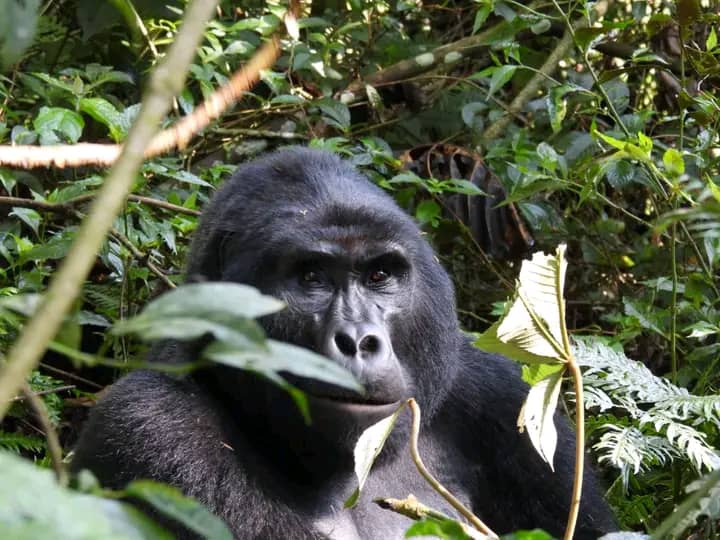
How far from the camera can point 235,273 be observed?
10.0 feet

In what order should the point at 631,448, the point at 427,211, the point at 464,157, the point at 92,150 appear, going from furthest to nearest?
the point at 464,157
the point at 427,211
the point at 631,448
the point at 92,150

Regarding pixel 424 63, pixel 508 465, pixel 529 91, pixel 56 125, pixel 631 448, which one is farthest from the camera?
pixel 424 63

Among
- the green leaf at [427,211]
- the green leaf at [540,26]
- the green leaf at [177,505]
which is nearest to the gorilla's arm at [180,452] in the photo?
the green leaf at [177,505]

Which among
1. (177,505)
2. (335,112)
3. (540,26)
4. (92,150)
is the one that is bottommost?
(335,112)

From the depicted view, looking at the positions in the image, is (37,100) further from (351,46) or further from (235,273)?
(235,273)

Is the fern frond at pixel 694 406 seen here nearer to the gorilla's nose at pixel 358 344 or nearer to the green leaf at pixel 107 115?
the gorilla's nose at pixel 358 344

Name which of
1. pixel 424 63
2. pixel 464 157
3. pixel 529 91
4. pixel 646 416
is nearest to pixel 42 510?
pixel 646 416

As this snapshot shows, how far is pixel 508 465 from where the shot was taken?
3.39 metres

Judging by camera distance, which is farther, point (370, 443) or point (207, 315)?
point (370, 443)

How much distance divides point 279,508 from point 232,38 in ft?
9.56

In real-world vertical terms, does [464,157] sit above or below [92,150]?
below

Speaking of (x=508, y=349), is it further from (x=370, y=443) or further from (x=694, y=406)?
(x=694, y=406)

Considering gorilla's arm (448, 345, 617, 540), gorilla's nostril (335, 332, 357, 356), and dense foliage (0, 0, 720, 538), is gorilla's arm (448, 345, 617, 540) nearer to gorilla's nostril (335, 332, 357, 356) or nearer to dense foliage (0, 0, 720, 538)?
dense foliage (0, 0, 720, 538)

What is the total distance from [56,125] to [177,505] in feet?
10.5
